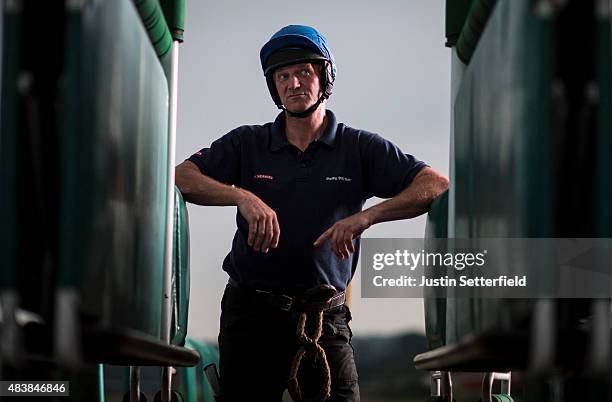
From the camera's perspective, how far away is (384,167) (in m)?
3.25

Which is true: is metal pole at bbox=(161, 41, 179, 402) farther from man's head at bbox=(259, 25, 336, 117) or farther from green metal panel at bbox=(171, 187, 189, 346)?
man's head at bbox=(259, 25, 336, 117)

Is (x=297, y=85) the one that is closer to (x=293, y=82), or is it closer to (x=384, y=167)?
(x=293, y=82)

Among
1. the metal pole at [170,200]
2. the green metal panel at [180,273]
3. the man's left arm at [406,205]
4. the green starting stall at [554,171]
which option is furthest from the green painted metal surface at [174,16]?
the green starting stall at [554,171]

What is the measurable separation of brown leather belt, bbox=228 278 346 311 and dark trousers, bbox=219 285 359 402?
0.01m

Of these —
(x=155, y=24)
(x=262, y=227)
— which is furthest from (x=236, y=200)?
(x=155, y=24)

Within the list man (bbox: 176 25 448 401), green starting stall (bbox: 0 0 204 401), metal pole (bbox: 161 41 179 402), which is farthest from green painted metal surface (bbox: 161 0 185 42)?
green starting stall (bbox: 0 0 204 401)

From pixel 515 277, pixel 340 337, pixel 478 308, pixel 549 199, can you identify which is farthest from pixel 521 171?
pixel 340 337

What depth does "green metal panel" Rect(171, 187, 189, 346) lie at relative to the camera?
268cm

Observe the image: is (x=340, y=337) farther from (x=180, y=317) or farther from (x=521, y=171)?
(x=521, y=171)

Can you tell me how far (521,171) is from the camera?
1.58 m

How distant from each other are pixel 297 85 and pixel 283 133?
0.60 ft

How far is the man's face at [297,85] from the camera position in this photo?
3295 mm
